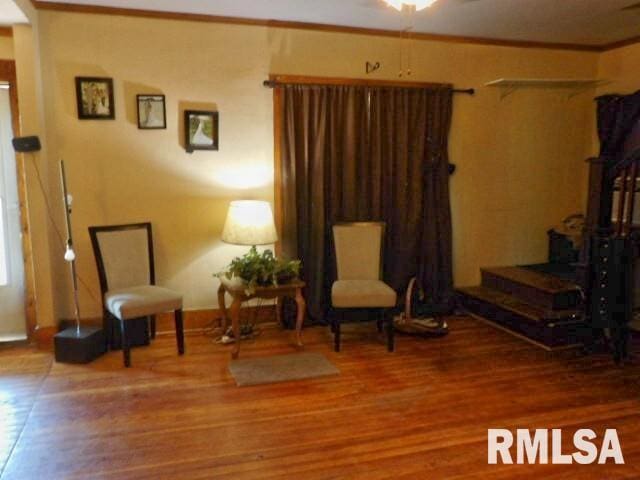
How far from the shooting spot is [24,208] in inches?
155

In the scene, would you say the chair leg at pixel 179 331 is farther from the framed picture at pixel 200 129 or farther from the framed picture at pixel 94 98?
the framed picture at pixel 94 98

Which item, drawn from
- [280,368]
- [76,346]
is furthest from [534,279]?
[76,346]

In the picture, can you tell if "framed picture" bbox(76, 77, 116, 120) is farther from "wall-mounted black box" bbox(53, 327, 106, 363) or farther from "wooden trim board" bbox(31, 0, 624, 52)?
"wall-mounted black box" bbox(53, 327, 106, 363)

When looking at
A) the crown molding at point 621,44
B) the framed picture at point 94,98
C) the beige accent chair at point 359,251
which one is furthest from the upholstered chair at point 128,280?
the crown molding at point 621,44

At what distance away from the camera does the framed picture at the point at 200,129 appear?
402 cm

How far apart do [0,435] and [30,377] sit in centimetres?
76

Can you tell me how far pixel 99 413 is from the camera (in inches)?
114

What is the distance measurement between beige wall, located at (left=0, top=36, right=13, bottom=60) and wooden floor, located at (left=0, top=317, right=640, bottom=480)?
2118 millimetres

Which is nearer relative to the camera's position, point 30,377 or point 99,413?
point 99,413

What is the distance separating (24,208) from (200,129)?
56.6 inches

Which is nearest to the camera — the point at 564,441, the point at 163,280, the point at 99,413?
the point at 564,441

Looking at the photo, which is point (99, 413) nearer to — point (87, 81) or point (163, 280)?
point (163, 280)

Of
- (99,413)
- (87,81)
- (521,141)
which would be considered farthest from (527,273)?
(87,81)

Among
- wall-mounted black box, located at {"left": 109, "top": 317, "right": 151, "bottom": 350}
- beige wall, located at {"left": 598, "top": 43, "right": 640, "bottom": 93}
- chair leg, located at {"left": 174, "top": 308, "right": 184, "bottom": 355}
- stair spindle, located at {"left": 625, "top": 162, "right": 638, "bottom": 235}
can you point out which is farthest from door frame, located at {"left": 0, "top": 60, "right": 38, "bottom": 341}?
beige wall, located at {"left": 598, "top": 43, "right": 640, "bottom": 93}
